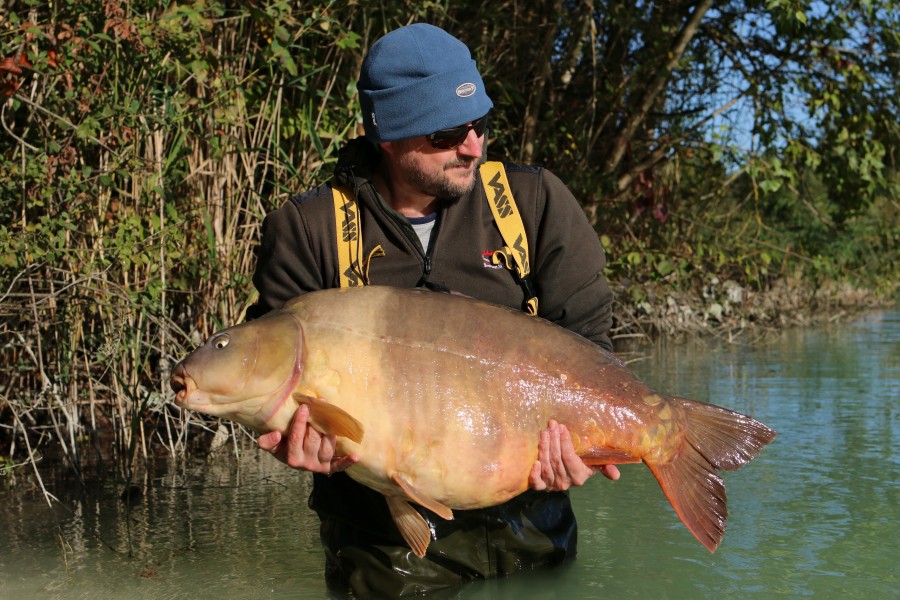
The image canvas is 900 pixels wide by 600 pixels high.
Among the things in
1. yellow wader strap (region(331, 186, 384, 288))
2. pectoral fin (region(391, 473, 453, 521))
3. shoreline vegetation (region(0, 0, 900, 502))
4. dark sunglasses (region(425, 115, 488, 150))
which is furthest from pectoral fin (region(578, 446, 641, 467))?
shoreline vegetation (region(0, 0, 900, 502))

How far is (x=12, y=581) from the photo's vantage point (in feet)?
11.0

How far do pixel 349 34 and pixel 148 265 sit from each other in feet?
4.95

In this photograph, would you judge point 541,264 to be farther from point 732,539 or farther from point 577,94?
point 577,94

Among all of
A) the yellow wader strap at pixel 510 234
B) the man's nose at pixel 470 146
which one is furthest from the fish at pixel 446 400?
the man's nose at pixel 470 146

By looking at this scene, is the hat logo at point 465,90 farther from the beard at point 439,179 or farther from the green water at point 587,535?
the green water at point 587,535

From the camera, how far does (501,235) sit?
2969mm

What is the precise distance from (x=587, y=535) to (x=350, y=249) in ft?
4.83

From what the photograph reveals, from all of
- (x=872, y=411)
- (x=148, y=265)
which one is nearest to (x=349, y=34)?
(x=148, y=265)

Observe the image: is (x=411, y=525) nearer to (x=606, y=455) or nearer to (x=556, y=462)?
(x=556, y=462)

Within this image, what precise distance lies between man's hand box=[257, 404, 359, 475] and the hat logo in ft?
3.20

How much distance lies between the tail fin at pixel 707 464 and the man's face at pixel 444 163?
84 centimetres

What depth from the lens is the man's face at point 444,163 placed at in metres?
2.88

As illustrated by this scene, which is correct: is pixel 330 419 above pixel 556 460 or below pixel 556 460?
above

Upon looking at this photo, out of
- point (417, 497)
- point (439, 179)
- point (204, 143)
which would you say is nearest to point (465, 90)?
point (439, 179)
